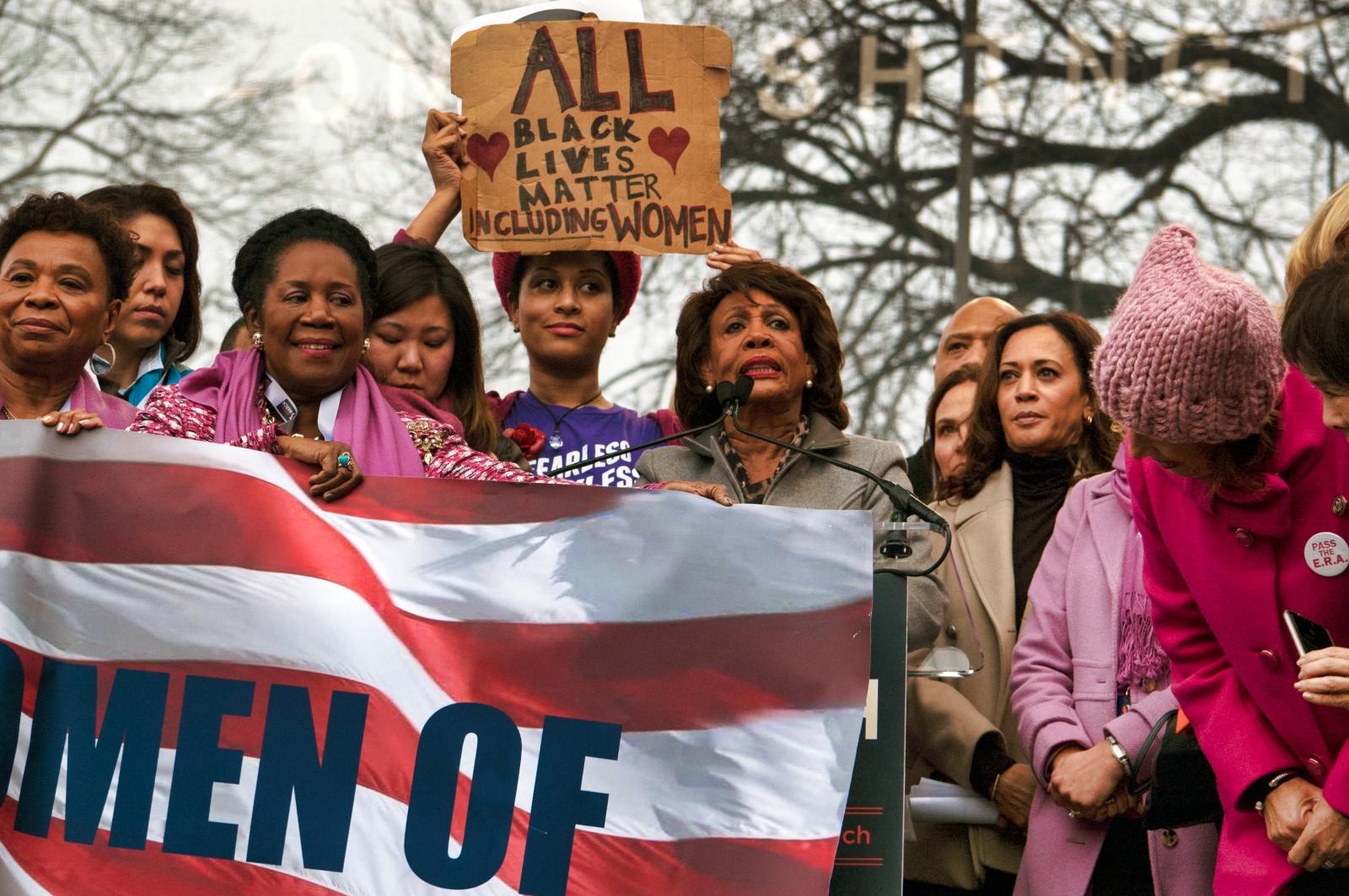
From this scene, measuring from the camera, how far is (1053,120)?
30.6 ft

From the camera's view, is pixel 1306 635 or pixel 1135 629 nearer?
pixel 1306 635

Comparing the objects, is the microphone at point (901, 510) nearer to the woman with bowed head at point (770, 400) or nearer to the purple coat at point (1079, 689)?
the woman with bowed head at point (770, 400)

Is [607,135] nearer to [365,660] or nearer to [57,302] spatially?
[57,302]

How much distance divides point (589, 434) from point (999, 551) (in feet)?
3.45

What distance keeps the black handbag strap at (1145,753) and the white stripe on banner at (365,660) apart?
896 millimetres

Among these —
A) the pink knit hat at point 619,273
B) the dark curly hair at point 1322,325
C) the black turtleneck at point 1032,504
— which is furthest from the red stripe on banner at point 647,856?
the pink knit hat at point 619,273

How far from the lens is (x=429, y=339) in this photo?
15.0ft

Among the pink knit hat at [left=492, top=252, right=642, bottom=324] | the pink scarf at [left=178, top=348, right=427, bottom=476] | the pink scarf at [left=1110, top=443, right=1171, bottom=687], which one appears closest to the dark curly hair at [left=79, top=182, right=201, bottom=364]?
the pink knit hat at [left=492, top=252, right=642, bottom=324]

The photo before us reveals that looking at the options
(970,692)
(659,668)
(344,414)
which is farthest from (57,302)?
(970,692)

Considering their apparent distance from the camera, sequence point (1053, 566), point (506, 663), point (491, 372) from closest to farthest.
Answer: point (506, 663)
point (1053, 566)
point (491, 372)

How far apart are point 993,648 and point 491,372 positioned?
17.3ft

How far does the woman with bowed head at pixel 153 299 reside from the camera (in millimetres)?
4676

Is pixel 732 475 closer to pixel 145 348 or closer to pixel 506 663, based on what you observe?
pixel 506 663

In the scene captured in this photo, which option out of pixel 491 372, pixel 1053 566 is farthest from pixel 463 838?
pixel 491 372
